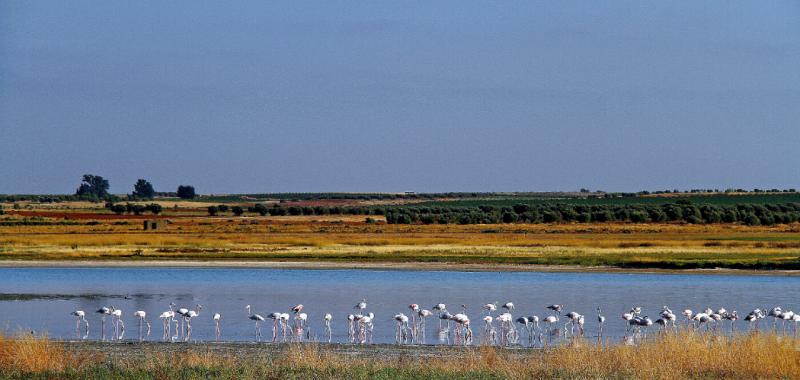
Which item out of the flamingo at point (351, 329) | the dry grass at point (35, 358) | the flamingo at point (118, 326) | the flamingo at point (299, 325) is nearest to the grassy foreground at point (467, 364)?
the dry grass at point (35, 358)

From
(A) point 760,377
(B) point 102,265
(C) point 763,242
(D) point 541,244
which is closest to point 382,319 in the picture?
(A) point 760,377

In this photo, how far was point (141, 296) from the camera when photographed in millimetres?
→ 33750

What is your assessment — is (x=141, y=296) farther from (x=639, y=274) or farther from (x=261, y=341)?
(x=639, y=274)

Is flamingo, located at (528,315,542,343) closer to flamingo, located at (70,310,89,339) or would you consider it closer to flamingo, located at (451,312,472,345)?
flamingo, located at (451,312,472,345)

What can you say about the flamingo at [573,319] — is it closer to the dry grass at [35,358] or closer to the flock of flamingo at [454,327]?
the flock of flamingo at [454,327]

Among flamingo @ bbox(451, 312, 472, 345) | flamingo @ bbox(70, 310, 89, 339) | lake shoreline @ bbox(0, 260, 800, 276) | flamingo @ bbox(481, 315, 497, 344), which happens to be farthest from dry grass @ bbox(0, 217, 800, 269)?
flamingo @ bbox(70, 310, 89, 339)

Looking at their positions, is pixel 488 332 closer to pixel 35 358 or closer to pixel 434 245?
pixel 35 358

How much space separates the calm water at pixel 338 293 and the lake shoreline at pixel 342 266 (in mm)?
1113

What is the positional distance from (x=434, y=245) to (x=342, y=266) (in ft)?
35.9

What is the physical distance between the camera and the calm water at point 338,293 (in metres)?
26.9

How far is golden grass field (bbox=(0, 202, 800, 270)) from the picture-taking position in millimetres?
48344

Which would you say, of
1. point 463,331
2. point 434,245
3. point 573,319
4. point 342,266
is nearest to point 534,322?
point 573,319

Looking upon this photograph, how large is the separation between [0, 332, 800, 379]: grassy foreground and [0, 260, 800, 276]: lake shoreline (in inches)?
1007

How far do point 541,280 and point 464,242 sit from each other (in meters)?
18.6
